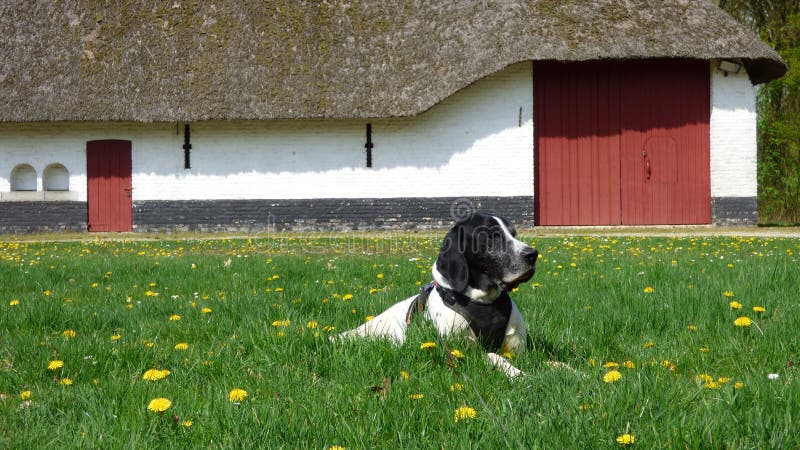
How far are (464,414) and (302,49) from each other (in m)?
14.0

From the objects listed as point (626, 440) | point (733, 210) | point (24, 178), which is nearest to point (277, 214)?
point (24, 178)

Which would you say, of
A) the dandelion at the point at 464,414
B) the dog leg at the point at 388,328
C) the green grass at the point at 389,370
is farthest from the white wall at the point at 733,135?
the dandelion at the point at 464,414

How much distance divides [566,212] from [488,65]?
3.70 meters

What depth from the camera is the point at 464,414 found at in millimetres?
2008

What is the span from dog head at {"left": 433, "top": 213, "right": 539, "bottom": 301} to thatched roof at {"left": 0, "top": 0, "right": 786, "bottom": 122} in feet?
37.2

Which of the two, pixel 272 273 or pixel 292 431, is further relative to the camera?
pixel 272 273

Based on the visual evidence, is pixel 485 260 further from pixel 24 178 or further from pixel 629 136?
pixel 24 178

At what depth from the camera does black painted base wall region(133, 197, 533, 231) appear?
1508cm

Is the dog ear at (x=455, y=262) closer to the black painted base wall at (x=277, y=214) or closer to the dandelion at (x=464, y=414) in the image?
the dandelion at (x=464, y=414)

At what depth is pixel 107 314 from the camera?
160 inches

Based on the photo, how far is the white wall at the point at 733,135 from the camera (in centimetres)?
1448

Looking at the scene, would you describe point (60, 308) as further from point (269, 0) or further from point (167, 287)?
point (269, 0)

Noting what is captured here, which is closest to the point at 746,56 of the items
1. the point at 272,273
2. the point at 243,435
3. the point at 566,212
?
the point at 566,212

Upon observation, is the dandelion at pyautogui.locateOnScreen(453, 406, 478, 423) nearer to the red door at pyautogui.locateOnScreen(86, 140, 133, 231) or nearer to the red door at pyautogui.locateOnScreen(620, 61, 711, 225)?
the red door at pyautogui.locateOnScreen(620, 61, 711, 225)
